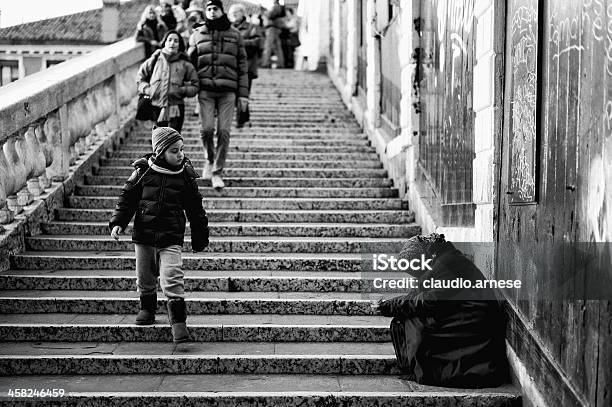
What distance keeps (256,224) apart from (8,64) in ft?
99.3

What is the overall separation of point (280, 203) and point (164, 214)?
3183 millimetres

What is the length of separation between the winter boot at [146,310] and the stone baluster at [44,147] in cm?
286

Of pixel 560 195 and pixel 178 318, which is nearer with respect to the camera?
pixel 560 195

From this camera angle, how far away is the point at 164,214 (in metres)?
6.33

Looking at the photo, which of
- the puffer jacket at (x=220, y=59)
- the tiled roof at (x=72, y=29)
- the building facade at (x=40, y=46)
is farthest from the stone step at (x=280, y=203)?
the building facade at (x=40, y=46)

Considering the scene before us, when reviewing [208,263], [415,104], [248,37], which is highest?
[248,37]

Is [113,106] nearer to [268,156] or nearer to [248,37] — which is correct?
[268,156]

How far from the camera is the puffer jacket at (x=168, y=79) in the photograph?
9820 millimetres

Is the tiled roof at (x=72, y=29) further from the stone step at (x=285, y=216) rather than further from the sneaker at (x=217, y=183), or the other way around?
the stone step at (x=285, y=216)

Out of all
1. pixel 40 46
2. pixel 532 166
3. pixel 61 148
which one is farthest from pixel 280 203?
pixel 40 46

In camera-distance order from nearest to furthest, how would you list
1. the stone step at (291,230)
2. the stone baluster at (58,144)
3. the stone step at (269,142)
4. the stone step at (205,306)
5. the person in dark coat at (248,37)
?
the stone step at (205,306) < the stone step at (291,230) < the stone baluster at (58,144) < the stone step at (269,142) < the person in dark coat at (248,37)

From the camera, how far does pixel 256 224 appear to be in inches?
353

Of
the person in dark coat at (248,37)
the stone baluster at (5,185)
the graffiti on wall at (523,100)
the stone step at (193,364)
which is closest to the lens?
the graffiti on wall at (523,100)

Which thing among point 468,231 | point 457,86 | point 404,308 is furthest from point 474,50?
point 404,308
